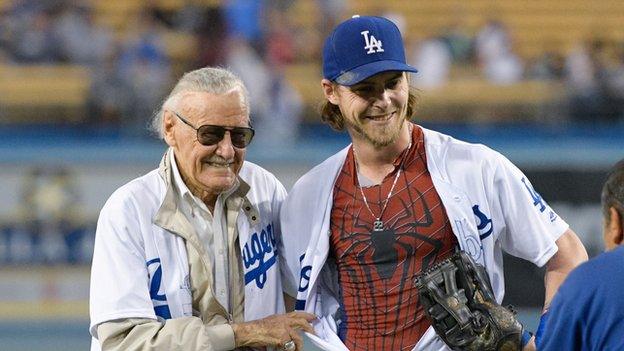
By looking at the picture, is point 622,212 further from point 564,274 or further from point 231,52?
point 231,52

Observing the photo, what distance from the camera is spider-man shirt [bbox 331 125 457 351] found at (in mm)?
4438

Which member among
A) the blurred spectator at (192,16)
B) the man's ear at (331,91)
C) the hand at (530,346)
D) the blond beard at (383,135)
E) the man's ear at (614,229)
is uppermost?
the blurred spectator at (192,16)

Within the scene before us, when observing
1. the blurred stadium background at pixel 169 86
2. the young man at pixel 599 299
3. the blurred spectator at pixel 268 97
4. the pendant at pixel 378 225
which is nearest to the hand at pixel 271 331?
the pendant at pixel 378 225

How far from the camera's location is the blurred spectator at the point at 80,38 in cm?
1177

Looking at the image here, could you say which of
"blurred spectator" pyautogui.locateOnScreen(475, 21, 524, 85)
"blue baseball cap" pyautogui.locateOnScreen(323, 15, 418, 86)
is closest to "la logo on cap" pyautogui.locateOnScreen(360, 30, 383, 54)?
"blue baseball cap" pyautogui.locateOnScreen(323, 15, 418, 86)

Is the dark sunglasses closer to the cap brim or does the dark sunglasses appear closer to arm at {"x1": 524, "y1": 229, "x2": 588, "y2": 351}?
the cap brim

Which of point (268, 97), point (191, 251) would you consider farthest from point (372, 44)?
point (268, 97)

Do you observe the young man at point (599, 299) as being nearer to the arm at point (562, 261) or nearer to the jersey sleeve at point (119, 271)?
the arm at point (562, 261)

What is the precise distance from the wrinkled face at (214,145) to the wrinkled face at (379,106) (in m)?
0.40

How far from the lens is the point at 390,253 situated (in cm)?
446

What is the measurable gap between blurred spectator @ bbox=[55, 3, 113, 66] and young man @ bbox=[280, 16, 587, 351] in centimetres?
746

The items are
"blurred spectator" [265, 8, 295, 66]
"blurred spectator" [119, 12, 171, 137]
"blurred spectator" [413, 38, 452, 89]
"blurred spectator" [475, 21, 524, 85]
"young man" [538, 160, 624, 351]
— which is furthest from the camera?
"blurred spectator" [475, 21, 524, 85]

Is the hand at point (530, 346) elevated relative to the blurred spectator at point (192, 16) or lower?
lower

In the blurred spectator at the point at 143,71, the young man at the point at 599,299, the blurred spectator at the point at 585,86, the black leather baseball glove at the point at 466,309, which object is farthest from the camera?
the blurred spectator at the point at 585,86
